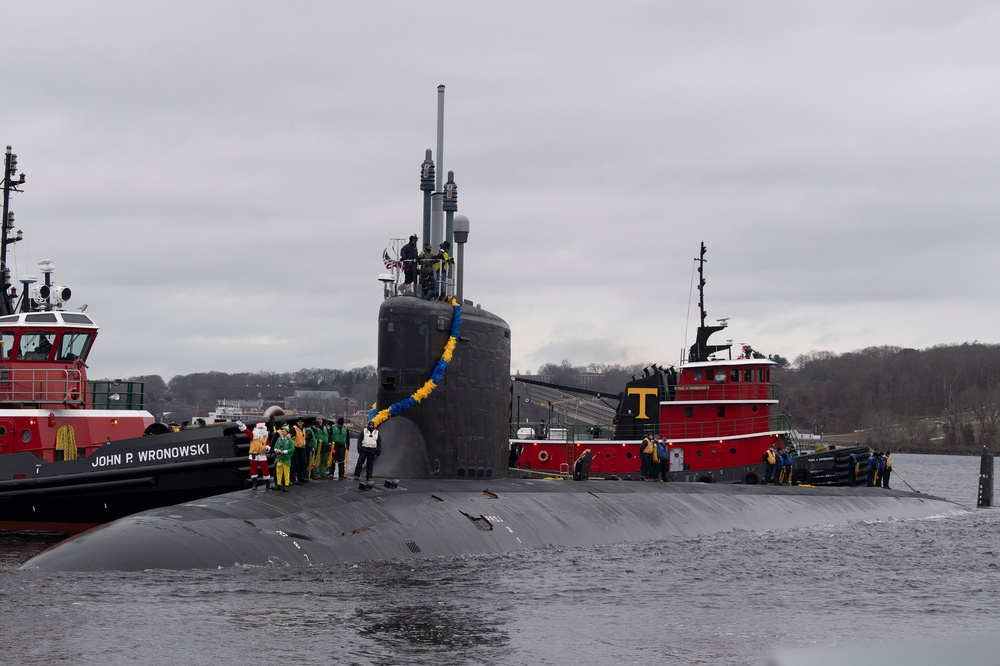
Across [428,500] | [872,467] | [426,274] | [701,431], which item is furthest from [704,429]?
[428,500]

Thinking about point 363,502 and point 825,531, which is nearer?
point 363,502

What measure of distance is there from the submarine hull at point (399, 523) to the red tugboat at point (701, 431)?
11.0m

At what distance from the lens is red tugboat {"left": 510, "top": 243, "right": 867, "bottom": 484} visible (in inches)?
1476

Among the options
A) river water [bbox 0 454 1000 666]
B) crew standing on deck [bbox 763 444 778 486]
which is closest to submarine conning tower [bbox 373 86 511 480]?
river water [bbox 0 454 1000 666]

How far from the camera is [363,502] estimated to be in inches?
699

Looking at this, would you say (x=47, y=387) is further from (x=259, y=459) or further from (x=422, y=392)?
(x=422, y=392)

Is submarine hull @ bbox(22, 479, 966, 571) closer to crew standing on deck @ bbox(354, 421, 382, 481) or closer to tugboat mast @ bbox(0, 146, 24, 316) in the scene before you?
crew standing on deck @ bbox(354, 421, 382, 481)

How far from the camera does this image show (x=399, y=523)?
17219mm

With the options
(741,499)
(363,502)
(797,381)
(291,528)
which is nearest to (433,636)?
(291,528)

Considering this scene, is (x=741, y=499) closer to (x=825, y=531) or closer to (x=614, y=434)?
(x=825, y=531)

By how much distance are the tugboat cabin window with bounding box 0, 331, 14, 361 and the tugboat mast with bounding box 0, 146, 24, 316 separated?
113 inches

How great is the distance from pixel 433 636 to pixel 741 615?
15.0ft

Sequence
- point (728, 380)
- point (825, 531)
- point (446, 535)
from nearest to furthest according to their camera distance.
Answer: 1. point (446, 535)
2. point (825, 531)
3. point (728, 380)

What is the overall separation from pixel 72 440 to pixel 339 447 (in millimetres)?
9994
